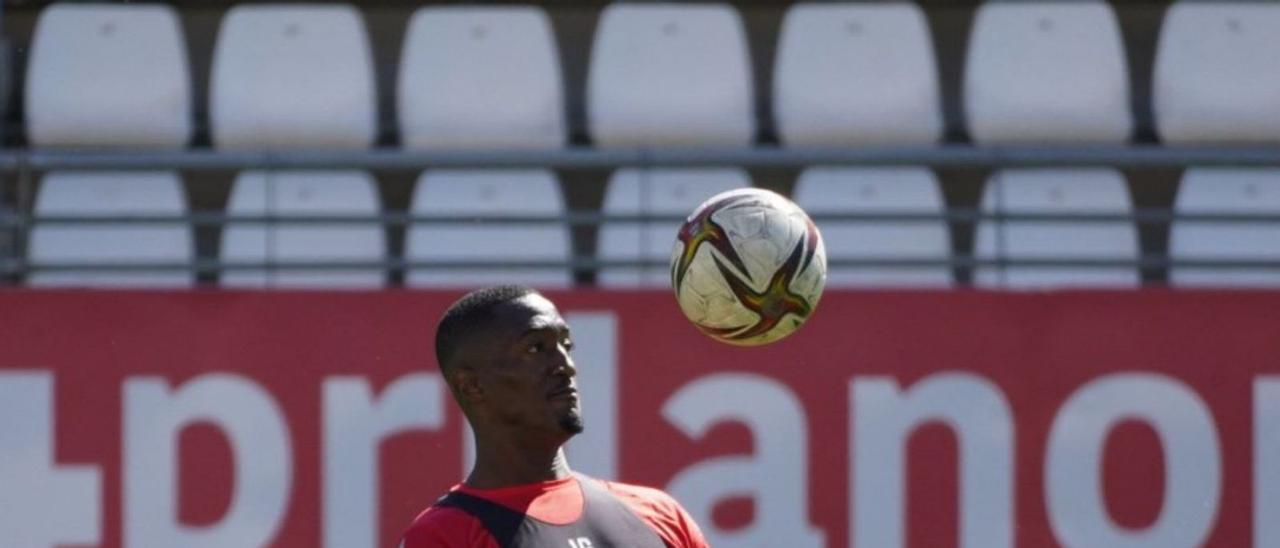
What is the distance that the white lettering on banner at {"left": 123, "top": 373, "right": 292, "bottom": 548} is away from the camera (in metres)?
7.62

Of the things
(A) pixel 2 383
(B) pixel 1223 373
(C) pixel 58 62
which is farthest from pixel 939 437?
(C) pixel 58 62

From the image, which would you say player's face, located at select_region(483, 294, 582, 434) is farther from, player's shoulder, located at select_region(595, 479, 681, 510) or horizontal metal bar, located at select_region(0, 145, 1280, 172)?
horizontal metal bar, located at select_region(0, 145, 1280, 172)

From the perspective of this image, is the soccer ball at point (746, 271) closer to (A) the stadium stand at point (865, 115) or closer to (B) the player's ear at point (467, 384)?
(B) the player's ear at point (467, 384)

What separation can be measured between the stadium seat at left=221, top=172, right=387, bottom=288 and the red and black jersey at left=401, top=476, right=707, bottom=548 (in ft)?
13.4

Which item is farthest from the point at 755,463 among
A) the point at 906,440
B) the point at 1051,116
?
the point at 1051,116

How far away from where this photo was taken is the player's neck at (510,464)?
4.41 m

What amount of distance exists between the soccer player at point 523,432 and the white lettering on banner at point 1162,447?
3.43 meters

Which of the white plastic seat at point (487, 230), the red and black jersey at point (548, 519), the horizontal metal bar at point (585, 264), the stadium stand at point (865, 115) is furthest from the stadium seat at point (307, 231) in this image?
the red and black jersey at point (548, 519)

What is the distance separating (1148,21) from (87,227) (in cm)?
496

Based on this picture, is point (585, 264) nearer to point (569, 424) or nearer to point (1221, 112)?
point (1221, 112)

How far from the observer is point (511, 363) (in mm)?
4445

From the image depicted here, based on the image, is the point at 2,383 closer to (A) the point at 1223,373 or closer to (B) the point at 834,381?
(B) the point at 834,381

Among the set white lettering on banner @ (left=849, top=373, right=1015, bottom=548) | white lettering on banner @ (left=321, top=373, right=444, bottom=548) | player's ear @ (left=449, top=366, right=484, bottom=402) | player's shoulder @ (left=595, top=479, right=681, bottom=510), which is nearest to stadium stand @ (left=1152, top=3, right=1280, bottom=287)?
white lettering on banner @ (left=849, top=373, right=1015, bottom=548)

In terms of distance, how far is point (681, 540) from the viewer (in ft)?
15.1
